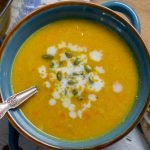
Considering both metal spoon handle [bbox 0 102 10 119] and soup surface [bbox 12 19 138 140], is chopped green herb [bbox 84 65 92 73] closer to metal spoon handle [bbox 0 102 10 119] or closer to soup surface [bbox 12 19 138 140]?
soup surface [bbox 12 19 138 140]

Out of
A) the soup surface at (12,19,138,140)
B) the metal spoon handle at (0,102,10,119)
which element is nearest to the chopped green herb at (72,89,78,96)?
the soup surface at (12,19,138,140)

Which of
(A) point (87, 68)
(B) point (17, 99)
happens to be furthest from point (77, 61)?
(B) point (17, 99)

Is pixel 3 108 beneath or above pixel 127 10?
beneath

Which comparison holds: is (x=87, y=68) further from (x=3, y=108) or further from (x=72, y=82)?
(x=3, y=108)

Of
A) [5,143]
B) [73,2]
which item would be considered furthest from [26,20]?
[5,143]

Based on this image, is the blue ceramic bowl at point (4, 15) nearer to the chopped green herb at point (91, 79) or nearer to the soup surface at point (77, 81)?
the soup surface at point (77, 81)
